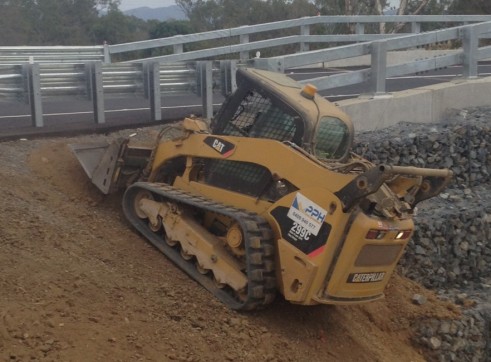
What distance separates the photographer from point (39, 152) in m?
9.96

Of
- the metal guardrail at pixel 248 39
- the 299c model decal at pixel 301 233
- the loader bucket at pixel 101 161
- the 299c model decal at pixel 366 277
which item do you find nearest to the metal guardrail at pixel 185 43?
the metal guardrail at pixel 248 39

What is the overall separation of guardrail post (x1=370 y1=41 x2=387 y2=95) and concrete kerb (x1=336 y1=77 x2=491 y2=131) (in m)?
0.19

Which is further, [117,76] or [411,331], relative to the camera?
[117,76]

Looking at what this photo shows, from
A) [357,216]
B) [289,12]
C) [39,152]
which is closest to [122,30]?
[289,12]

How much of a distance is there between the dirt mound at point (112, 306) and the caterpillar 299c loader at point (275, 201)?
30 cm

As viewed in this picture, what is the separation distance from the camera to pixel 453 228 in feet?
36.6

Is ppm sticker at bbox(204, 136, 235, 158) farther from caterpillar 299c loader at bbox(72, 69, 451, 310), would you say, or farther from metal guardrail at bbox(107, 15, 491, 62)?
metal guardrail at bbox(107, 15, 491, 62)

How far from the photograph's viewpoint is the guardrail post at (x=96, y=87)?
11.6 metres

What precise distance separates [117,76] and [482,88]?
6056 mm

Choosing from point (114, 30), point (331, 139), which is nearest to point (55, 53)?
point (331, 139)

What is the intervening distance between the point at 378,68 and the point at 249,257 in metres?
6.18

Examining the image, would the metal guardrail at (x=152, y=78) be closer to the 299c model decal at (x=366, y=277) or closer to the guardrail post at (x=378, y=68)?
the guardrail post at (x=378, y=68)

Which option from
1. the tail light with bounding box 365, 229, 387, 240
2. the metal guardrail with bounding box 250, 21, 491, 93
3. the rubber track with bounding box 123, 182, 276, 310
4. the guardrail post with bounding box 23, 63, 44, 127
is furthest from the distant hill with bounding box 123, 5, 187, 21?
the tail light with bounding box 365, 229, 387, 240

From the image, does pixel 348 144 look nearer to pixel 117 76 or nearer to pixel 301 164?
pixel 301 164
